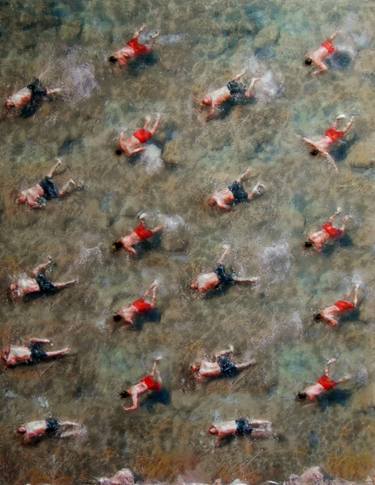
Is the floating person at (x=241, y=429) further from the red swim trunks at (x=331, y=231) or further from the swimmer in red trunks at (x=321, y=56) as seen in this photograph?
the swimmer in red trunks at (x=321, y=56)

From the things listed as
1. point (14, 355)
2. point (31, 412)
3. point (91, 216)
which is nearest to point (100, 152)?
point (91, 216)

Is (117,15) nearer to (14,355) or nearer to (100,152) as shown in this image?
(100,152)

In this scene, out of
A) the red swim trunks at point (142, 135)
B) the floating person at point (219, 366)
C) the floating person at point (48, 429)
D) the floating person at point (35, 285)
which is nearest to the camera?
the floating person at point (48, 429)

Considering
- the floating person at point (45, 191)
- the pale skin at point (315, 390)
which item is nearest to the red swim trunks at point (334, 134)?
the pale skin at point (315, 390)

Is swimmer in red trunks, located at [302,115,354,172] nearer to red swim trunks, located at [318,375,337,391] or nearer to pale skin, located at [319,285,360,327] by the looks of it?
pale skin, located at [319,285,360,327]

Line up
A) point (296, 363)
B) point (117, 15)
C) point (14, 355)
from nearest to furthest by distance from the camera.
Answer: point (14, 355) → point (296, 363) → point (117, 15)

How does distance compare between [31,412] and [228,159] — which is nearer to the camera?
[31,412]

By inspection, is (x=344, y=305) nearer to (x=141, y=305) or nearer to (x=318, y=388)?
(x=318, y=388)
